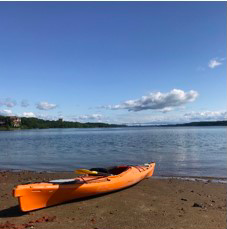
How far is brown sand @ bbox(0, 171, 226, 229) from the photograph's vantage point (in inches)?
257

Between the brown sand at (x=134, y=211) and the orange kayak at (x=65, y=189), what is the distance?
20 cm

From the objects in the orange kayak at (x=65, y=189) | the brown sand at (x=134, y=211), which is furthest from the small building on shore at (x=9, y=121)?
the orange kayak at (x=65, y=189)

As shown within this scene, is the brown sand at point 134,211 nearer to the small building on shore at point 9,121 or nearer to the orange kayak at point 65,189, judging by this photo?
the orange kayak at point 65,189

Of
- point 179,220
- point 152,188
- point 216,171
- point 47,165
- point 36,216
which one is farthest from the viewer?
point 47,165

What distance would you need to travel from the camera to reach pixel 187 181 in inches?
485

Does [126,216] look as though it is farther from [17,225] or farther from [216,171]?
[216,171]

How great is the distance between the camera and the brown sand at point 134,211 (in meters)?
6.54

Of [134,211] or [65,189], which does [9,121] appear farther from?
[134,211]

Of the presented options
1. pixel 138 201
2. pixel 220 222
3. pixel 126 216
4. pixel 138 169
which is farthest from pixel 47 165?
pixel 220 222

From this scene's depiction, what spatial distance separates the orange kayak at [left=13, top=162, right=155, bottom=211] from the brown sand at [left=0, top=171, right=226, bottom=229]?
0.20m

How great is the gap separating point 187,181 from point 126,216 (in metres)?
5.95

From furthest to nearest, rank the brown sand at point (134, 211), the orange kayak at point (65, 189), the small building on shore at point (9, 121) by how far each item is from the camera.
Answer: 1. the small building on shore at point (9, 121)
2. the orange kayak at point (65, 189)
3. the brown sand at point (134, 211)

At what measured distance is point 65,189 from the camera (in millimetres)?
8195

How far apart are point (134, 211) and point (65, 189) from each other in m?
2.08
